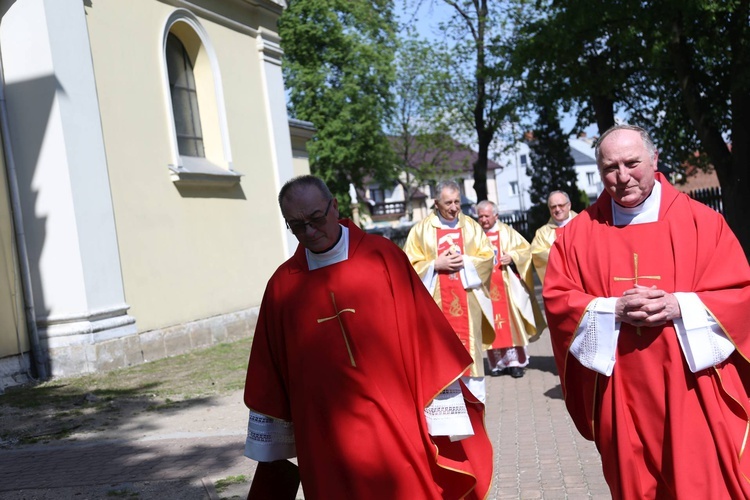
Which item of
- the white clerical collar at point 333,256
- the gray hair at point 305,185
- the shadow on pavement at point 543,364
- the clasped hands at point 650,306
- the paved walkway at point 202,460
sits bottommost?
the shadow on pavement at point 543,364

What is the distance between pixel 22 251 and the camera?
36.1 feet

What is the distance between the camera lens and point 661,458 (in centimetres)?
381

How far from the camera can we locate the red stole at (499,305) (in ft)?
33.7

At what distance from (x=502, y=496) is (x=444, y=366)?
2.07 meters

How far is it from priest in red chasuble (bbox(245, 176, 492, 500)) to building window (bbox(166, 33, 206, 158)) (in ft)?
34.7

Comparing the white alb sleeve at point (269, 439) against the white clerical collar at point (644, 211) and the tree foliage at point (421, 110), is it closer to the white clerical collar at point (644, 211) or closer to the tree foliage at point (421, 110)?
the white clerical collar at point (644, 211)

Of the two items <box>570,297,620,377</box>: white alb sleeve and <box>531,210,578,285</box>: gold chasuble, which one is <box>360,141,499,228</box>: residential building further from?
<box>570,297,620,377</box>: white alb sleeve

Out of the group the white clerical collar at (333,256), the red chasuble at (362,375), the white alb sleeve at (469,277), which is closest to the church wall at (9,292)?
the white alb sleeve at (469,277)

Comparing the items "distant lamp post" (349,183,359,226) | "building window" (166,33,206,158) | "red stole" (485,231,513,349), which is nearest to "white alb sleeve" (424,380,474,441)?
"red stole" (485,231,513,349)

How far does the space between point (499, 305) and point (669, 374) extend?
6.75 metres

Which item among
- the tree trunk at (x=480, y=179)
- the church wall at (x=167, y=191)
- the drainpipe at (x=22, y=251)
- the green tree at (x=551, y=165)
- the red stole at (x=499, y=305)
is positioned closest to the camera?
the red stole at (x=499, y=305)

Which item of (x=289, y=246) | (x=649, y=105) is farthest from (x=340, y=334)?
(x=649, y=105)

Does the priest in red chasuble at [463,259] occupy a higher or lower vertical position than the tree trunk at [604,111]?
lower

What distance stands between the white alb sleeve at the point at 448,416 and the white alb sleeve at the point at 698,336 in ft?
3.10
